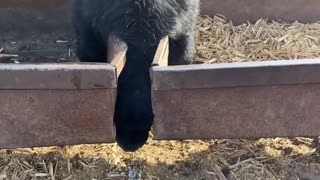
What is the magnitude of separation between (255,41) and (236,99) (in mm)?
1657

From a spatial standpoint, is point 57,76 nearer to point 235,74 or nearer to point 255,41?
point 235,74

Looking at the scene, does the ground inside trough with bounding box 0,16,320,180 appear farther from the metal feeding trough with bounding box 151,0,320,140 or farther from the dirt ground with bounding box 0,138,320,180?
the metal feeding trough with bounding box 151,0,320,140

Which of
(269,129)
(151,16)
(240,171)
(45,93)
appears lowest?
(240,171)

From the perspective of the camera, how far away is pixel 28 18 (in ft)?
13.7

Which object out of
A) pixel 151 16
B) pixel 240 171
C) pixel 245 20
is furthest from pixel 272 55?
pixel 151 16

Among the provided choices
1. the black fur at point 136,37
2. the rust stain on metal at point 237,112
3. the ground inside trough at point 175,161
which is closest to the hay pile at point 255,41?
the ground inside trough at point 175,161

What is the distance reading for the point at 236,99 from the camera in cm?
231

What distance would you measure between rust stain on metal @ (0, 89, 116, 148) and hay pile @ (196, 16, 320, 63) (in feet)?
4.83

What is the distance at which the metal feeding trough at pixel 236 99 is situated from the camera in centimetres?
223

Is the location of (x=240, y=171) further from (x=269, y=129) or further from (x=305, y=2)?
(x=305, y=2)

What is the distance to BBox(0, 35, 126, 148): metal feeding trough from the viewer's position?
2.19m

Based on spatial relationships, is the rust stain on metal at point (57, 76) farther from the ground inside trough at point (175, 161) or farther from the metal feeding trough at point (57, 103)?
the ground inside trough at point (175, 161)

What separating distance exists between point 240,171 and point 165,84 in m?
0.77

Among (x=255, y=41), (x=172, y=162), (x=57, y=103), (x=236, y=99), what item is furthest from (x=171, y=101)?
(x=255, y=41)
